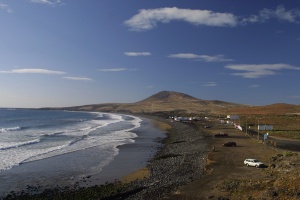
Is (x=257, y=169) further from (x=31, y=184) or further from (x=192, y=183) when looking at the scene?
(x=31, y=184)

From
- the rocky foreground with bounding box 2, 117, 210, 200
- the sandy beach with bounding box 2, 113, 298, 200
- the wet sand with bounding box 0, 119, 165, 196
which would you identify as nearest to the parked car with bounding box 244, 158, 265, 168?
the sandy beach with bounding box 2, 113, 298, 200

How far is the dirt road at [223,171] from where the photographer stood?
81.2 feet

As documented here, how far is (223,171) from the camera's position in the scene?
3131 centimetres

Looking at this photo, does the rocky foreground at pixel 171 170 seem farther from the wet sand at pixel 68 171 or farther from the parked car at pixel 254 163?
the parked car at pixel 254 163

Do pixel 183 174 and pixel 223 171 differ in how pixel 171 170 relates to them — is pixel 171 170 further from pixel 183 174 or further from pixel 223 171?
pixel 223 171

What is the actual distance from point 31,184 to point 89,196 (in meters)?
7.46

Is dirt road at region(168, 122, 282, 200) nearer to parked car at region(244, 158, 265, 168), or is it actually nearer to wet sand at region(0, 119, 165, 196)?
parked car at region(244, 158, 265, 168)

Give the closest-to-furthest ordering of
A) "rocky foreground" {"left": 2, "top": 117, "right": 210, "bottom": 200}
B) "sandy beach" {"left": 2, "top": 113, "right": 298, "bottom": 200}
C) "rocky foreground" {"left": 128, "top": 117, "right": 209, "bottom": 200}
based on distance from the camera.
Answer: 1. "sandy beach" {"left": 2, "top": 113, "right": 298, "bottom": 200}
2. "rocky foreground" {"left": 2, "top": 117, "right": 210, "bottom": 200}
3. "rocky foreground" {"left": 128, "top": 117, "right": 209, "bottom": 200}

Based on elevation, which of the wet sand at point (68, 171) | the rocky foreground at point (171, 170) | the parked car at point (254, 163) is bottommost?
the wet sand at point (68, 171)

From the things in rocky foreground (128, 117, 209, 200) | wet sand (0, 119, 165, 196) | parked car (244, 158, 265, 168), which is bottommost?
wet sand (0, 119, 165, 196)

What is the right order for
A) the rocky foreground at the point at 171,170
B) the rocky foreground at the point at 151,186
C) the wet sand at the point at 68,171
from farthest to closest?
the wet sand at the point at 68,171 < the rocky foreground at the point at 171,170 < the rocky foreground at the point at 151,186

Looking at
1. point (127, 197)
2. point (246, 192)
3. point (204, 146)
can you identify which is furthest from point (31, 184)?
point (204, 146)

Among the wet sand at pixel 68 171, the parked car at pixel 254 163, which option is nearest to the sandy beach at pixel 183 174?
the wet sand at pixel 68 171

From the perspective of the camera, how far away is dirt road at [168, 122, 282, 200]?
2475 centimetres
